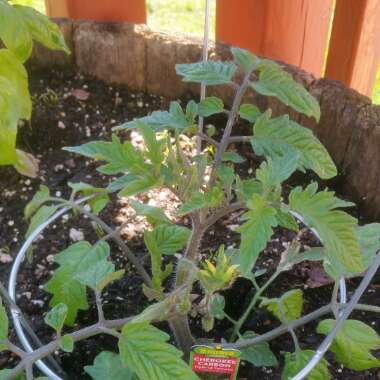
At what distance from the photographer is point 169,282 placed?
1325 mm

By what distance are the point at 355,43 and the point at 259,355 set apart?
3.42 ft

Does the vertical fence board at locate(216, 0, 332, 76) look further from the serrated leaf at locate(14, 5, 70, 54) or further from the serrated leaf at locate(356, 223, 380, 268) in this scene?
the serrated leaf at locate(356, 223, 380, 268)

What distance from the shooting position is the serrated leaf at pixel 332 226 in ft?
2.50

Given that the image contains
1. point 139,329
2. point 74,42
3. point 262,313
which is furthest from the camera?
point 74,42

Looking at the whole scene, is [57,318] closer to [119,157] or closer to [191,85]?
[119,157]

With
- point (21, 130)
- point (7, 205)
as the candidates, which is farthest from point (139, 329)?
point (21, 130)

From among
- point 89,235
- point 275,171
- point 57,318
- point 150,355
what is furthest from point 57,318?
point 89,235

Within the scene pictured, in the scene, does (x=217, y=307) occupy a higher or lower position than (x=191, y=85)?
lower

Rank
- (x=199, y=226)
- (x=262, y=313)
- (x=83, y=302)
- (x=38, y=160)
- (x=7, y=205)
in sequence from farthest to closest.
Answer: (x=38, y=160), (x=7, y=205), (x=262, y=313), (x=83, y=302), (x=199, y=226)

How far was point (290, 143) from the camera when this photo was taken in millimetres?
946

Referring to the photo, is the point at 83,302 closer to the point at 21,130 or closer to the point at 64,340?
the point at 64,340

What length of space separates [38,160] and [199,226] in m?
0.80

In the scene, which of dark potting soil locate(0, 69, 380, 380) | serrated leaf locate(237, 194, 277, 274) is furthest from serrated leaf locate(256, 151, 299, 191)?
dark potting soil locate(0, 69, 380, 380)

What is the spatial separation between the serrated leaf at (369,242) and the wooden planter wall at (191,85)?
45cm
